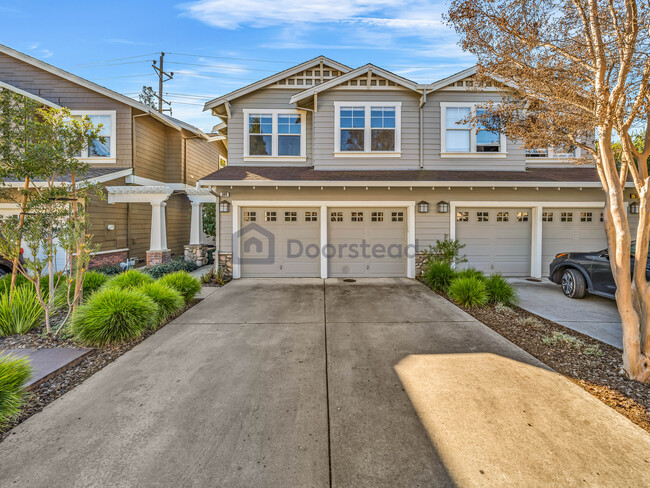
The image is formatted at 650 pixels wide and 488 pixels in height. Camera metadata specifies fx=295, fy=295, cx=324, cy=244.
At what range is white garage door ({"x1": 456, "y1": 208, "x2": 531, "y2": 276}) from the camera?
8.58 m

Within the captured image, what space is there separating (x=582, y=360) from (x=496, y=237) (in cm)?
561

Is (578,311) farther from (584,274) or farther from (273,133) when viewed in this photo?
(273,133)

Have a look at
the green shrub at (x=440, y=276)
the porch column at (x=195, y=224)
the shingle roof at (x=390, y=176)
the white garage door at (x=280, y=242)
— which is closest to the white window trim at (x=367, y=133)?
the shingle roof at (x=390, y=176)

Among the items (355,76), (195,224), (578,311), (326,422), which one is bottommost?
(326,422)

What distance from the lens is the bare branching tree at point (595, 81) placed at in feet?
10.2

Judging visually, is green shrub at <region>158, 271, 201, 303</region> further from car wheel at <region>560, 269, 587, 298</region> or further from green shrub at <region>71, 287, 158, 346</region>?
car wheel at <region>560, 269, 587, 298</region>

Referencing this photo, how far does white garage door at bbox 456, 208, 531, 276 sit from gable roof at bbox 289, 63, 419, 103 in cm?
398

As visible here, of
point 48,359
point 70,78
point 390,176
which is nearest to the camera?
point 48,359

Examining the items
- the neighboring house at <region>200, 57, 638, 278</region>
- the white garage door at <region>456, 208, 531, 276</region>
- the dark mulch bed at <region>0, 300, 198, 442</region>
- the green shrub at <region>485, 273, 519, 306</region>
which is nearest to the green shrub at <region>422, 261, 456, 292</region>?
the green shrub at <region>485, 273, 519, 306</region>

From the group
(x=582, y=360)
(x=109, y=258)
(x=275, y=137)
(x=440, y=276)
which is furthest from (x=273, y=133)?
(x=582, y=360)

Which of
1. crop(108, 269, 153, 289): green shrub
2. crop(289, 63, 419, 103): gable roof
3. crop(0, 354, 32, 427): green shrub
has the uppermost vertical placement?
crop(289, 63, 419, 103): gable roof

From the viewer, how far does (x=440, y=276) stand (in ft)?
23.1

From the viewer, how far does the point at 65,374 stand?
10.9 feet

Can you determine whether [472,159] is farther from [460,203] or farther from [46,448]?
[46,448]
